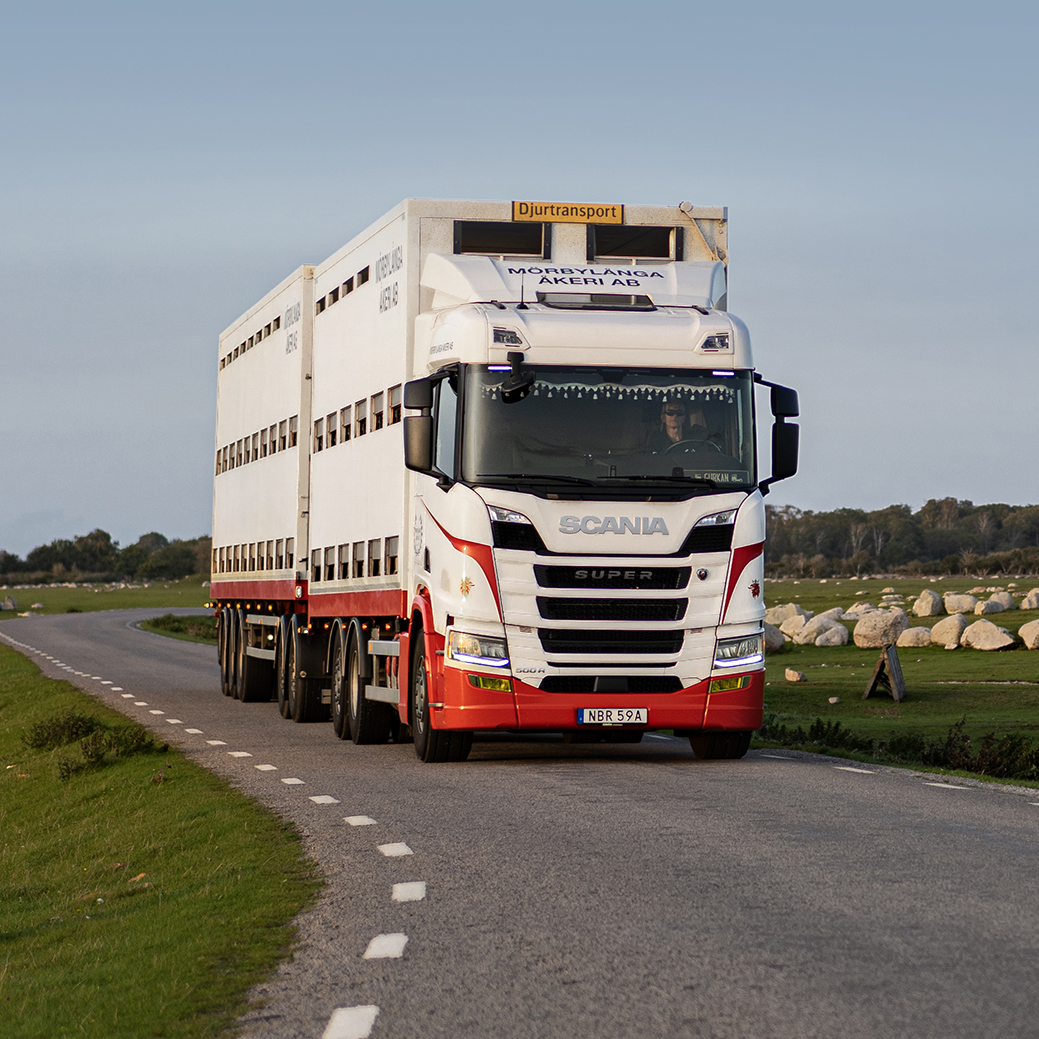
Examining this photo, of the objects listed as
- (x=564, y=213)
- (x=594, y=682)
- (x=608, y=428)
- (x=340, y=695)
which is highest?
(x=564, y=213)

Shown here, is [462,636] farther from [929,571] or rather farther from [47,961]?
[929,571]

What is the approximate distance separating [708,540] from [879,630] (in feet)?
94.9

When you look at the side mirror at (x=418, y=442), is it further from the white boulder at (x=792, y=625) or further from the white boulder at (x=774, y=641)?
the white boulder at (x=792, y=625)

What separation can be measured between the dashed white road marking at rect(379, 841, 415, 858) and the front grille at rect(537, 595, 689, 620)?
14.4ft

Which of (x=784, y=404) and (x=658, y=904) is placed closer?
(x=658, y=904)

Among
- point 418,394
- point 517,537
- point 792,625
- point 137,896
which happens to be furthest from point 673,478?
point 792,625

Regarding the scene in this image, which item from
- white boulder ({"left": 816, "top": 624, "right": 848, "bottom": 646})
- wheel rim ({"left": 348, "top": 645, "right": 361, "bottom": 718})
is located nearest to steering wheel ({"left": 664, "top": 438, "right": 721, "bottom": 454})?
wheel rim ({"left": 348, "top": 645, "right": 361, "bottom": 718})

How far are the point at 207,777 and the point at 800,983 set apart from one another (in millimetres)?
10172

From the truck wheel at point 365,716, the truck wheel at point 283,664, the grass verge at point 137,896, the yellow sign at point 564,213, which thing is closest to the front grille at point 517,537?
the grass verge at point 137,896

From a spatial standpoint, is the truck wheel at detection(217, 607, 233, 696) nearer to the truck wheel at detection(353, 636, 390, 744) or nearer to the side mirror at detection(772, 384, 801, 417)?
the truck wheel at detection(353, 636, 390, 744)

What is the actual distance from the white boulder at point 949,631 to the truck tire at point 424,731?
87.1 feet

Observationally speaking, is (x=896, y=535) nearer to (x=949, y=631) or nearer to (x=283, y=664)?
(x=949, y=631)

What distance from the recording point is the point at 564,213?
56.2 ft

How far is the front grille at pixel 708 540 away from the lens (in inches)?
578
